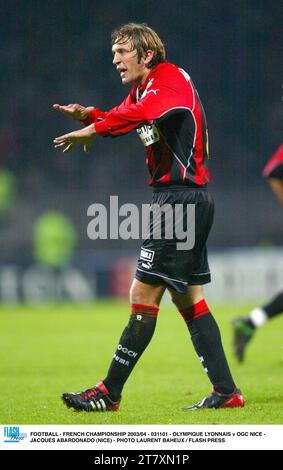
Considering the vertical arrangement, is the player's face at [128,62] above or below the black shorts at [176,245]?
above

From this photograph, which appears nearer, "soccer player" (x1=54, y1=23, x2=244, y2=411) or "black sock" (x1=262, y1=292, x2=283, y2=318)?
"soccer player" (x1=54, y1=23, x2=244, y2=411)

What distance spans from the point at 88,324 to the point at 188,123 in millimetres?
5813

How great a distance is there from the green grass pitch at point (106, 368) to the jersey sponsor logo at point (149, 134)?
1.24 m

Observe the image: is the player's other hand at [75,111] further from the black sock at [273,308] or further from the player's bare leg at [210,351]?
the black sock at [273,308]

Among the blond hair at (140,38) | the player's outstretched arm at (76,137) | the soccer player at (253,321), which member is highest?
the blond hair at (140,38)

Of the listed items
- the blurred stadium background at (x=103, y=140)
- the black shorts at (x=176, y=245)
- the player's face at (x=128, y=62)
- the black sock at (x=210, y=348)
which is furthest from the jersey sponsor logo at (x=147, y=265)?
the blurred stadium background at (x=103, y=140)

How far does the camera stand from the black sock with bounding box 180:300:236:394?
3.94m

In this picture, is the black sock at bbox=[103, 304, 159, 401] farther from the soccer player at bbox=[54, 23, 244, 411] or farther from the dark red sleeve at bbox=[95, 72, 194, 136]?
the dark red sleeve at bbox=[95, 72, 194, 136]

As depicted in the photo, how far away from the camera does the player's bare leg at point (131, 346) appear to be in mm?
3838

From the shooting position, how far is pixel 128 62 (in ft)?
12.7

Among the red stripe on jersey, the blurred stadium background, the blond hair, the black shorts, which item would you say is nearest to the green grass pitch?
the black shorts

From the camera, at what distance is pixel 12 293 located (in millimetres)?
12398

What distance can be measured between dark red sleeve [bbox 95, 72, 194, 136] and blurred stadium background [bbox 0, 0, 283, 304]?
8.87 m
